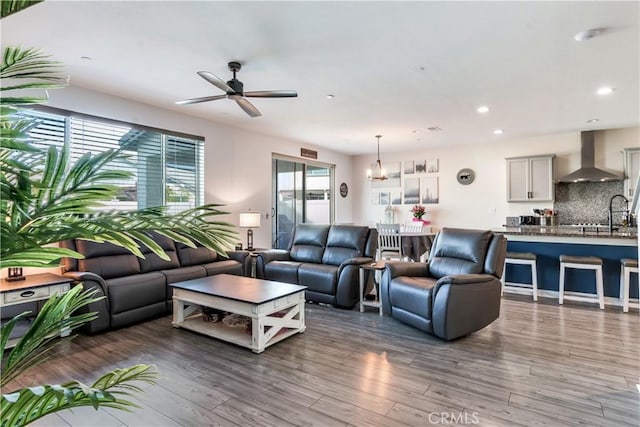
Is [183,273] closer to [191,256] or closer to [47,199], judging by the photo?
[191,256]

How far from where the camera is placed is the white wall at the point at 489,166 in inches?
245

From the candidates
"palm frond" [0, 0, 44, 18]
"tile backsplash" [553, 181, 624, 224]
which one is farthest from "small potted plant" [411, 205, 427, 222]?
"palm frond" [0, 0, 44, 18]

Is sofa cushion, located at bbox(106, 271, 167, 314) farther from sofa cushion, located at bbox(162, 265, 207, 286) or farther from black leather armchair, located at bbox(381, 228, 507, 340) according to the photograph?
black leather armchair, located at bbox(381, 228, 507, 340)

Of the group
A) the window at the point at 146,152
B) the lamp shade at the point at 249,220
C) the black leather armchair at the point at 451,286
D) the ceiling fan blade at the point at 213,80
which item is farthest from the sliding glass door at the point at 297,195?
the ceiling fan blade at the point at 213,80

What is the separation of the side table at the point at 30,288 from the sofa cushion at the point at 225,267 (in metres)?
1.52

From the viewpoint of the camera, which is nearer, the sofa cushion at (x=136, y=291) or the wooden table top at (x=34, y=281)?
the wooden table top at (x=34, y=281)

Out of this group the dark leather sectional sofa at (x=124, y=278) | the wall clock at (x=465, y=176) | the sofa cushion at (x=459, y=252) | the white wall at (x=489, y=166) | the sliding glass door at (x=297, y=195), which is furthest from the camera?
the wall clock at (x=465, y=176)

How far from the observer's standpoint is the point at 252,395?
2293mm

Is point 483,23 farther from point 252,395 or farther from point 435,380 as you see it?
point 252,395

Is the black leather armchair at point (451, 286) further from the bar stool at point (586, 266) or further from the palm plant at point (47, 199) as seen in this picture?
the palm plant at point (47, 199)

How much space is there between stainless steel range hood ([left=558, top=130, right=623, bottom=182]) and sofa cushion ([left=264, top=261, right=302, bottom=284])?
17.3ft

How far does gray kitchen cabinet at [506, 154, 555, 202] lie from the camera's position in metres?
6.55

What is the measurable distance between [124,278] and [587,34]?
16.1 ft

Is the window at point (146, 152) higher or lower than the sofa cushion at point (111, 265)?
higher
